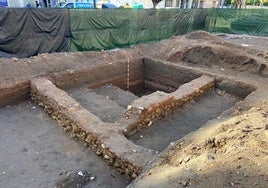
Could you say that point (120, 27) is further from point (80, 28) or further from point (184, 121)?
point (184, 121)

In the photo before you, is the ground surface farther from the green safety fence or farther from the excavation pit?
the green safety fence

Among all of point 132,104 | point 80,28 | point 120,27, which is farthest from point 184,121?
point 120,27

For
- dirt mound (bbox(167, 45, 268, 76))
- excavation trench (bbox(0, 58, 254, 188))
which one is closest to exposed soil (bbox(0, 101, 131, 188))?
excavation trench (bbox(0, 58, 254, 188))

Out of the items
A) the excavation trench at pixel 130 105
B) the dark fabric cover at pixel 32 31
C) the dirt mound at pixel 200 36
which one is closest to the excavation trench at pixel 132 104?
the excavation trench at pixel 130 105

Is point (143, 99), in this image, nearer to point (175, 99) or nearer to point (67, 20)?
point (175, 99)

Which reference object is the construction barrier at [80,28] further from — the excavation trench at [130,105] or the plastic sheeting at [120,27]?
the excavation trench at [130,105]

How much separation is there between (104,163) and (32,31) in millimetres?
6287

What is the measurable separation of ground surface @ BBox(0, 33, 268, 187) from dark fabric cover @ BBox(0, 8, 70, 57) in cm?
95

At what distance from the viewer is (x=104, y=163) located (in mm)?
4840

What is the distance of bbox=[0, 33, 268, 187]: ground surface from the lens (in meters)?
Answer: 3.10

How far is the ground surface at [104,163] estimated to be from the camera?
3.10 metres

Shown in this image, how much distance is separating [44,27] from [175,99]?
559 centimetres

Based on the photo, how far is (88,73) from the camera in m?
8.58

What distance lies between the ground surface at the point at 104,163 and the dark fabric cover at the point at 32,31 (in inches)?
37.3
